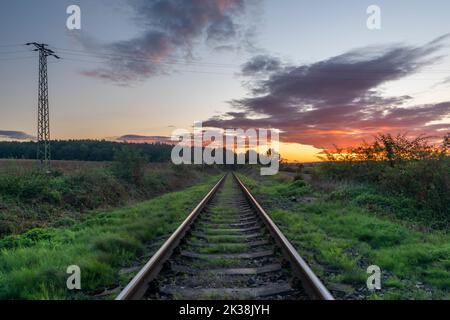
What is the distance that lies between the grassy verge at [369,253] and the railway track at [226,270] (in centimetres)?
46

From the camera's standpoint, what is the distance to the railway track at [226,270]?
4.12 m

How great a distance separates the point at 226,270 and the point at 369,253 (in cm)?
285

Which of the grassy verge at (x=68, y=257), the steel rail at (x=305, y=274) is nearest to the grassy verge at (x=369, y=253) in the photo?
the steel rail at (x=305, y=274)

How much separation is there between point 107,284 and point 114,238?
6.59 ft

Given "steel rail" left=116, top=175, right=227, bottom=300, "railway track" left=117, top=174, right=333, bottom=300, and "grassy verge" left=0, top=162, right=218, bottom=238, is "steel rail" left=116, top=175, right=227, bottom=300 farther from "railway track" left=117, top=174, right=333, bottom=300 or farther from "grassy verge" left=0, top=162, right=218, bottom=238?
"grassy verge" left=0, top=162, right=218, bottom=238

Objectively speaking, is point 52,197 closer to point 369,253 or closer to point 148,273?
point 148,273

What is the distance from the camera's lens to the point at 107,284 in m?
4.76

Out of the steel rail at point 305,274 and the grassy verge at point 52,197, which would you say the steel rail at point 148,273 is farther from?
the grassy verge at point 52,197

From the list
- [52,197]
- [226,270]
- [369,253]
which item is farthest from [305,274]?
[52,197]

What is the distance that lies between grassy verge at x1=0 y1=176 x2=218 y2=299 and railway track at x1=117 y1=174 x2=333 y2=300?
728mm

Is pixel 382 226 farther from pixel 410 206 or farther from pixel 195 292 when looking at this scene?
pixel 195 292

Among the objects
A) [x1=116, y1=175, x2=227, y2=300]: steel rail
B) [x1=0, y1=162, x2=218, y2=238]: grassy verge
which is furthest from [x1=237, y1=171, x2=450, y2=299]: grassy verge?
[x1=0, y1=162, x2=218, y2=238]: grassy verge

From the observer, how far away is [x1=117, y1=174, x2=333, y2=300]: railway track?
13.5ft
